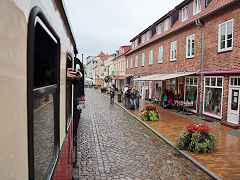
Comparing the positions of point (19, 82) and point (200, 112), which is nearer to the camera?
point (19, 82)

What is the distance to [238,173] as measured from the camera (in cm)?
477

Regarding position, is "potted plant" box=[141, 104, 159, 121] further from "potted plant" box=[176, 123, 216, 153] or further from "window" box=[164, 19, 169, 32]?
"window" box=[164, 19, 169, 32]

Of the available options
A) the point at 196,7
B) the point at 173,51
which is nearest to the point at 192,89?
the point at 173,51

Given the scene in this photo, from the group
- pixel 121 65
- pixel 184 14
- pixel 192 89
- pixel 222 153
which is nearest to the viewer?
pixel 222 153

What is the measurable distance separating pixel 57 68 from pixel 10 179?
43.4 inches

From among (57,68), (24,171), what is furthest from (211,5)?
(24,171)

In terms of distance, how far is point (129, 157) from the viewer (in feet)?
18.9

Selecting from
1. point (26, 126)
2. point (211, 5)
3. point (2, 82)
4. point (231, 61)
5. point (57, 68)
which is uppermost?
point (211, 5)

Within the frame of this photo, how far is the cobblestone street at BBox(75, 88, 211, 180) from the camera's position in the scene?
4748 millimetres

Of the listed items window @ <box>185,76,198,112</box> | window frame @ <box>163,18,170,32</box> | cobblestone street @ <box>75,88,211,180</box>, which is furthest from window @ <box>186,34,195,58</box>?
cobblestone street @ <box>75,88,211,180</box>

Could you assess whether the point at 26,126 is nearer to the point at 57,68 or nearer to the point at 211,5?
the point at 57,68

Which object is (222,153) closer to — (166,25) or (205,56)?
(205,56)

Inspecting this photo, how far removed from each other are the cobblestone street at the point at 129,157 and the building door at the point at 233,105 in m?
4.65

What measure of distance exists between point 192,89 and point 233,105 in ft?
12.8
